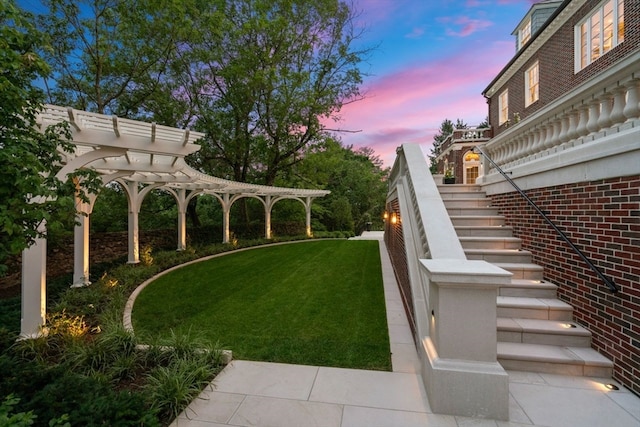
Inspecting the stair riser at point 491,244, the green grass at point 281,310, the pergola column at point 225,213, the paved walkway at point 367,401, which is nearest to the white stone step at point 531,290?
the stair riser at point 491,244

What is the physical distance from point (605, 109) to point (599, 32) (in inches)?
326

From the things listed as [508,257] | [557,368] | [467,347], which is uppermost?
[508,257]

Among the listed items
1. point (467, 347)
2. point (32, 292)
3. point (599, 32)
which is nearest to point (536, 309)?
point (467, 347)

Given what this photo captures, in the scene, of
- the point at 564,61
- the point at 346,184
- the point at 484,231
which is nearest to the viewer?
the point at 484,231

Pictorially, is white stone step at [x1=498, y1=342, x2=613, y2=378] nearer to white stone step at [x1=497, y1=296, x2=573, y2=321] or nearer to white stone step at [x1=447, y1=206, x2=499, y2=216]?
white stone step at [x1=497, y1=296, x2=573, y2=321]

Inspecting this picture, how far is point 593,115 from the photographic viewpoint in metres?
3.03

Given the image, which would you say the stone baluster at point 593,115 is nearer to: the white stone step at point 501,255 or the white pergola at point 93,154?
the white stone step at point 501,255

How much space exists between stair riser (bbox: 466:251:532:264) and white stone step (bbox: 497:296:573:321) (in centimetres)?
75

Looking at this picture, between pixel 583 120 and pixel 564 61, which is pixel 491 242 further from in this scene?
pixel 564 61

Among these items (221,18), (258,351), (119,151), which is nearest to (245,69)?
(221,18)

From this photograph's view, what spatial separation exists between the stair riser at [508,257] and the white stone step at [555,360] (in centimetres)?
135

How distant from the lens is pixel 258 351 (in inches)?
137

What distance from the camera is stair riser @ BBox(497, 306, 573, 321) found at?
3.15 meters

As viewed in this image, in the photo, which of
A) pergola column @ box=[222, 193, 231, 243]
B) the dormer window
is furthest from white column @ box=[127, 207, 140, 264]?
the dormer window
